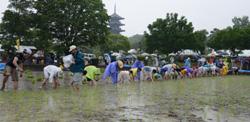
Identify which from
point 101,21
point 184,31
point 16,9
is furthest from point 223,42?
point 16,9

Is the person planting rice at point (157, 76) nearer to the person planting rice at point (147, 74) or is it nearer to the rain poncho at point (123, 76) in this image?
the person planting rice at point (147, 74)

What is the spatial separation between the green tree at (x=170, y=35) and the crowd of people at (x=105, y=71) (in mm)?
26872

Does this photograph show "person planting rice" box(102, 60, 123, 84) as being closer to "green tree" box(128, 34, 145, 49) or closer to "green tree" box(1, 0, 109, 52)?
"green tree" box(1, 0, 109, 52)

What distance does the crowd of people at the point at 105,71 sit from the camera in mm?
16203

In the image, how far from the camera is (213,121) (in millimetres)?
9695

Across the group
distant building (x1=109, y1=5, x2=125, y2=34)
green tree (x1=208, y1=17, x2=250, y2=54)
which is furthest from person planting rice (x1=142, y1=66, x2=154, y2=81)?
distant building (x1=109, y1=5, x2=125, y2=34)

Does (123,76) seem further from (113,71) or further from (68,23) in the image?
(68,23)

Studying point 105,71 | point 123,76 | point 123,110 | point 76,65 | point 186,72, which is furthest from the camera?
point 186,72

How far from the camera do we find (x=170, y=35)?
6544 cm

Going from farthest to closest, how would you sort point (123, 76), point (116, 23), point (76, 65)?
point (116, 23)
point (123, 76)
point (76, 65)

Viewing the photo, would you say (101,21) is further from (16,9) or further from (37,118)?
(37,118)

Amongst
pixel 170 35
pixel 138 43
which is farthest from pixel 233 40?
pixel 138 43

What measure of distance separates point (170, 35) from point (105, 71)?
44.4 m

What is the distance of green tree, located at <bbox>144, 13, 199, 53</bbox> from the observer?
6469cm
